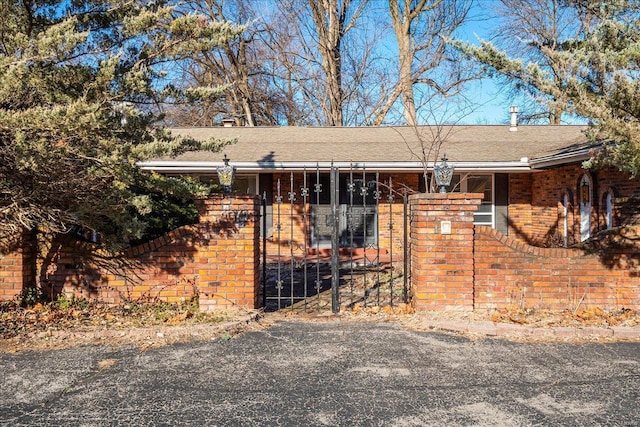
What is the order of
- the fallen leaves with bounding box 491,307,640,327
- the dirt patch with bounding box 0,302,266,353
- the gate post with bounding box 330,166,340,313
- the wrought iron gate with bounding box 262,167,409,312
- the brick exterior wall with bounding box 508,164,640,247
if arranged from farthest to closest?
the wrought iron gate with bounding box 262,167,409,312 → the brick exterior wall with bounding box 508,164,640,247 → the gate post with bounding box 330,166,340,313 → the fallen leaves with bounding box 491,307,640,327 → the dirt patch with bounding box 0,302,266,353

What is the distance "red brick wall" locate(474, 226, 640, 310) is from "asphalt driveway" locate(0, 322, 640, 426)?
1028mm

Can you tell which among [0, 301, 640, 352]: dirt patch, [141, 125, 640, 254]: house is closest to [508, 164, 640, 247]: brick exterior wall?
[141, 125, 640, 254]: house

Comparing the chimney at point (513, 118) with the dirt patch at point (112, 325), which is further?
the chimney at point (513, 118)

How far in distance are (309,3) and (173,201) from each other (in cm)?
1718

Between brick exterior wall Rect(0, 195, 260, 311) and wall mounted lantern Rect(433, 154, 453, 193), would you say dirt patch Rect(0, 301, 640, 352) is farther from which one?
wall mounted lantern Rect(433, 154, 453, 193)

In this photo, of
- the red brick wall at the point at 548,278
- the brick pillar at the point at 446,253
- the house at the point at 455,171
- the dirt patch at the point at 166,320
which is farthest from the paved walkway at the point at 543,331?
the house at the point at 455,171

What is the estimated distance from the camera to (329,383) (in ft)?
12.4

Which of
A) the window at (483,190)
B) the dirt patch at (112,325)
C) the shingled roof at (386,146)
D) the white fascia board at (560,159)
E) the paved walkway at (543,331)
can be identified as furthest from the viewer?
the window at (483,190)

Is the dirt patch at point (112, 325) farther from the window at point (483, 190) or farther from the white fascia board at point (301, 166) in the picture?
the window at point (483, 190)

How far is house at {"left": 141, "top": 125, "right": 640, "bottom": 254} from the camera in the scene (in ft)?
32.7

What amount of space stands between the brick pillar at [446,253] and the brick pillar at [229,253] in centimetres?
217

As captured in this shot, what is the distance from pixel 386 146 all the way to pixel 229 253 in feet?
23.7

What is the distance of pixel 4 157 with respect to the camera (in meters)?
4.70

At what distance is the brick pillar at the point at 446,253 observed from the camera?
226 inches
